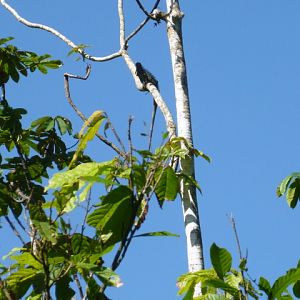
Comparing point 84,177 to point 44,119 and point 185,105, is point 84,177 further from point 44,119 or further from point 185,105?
point 44,119

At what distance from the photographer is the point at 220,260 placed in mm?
3203

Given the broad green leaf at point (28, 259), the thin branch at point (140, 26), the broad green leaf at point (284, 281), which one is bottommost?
the broad green leaf at point (284, 281)

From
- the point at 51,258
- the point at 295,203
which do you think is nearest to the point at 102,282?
the point at 51,258

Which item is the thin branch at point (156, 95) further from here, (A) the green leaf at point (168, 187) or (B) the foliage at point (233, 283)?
(B) the foliage at point (233, 283)

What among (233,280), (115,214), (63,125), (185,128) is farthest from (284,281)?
(63,125)

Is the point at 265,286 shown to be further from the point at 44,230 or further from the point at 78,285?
the point at 44,230

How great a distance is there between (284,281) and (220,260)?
10.2 inches

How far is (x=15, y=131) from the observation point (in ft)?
20.1

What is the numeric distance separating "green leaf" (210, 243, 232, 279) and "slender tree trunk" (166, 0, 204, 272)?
1.13m

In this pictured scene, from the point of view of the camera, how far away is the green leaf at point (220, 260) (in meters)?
3.17

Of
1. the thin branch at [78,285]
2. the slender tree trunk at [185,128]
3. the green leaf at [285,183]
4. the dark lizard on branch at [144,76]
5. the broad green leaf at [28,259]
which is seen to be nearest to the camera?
the thin branch at [78,285]

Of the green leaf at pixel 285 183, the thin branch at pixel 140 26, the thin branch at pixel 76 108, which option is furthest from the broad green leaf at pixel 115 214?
the thin branch at pixel 140 26

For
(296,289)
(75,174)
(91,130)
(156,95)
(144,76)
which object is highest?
(144,76)

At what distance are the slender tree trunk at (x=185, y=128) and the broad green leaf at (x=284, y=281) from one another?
1216 millimetres
